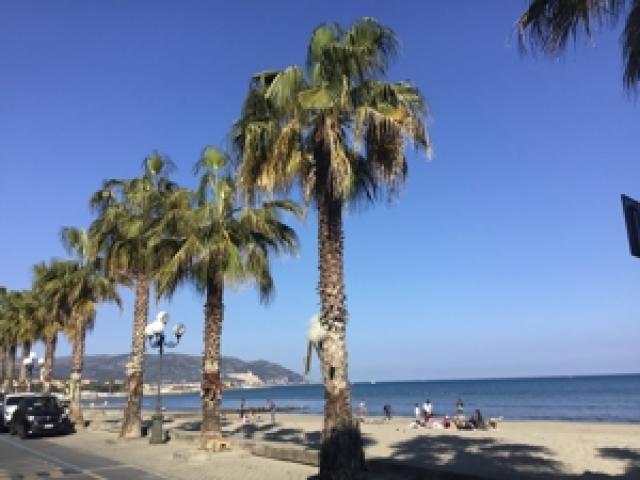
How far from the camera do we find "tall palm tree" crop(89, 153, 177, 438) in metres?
22.4

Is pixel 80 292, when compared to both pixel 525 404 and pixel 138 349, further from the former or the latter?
pixel 525 404

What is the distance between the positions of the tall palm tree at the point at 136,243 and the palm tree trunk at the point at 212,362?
506 centimetres

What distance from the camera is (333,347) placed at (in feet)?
35.9

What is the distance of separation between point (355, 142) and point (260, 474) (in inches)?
276

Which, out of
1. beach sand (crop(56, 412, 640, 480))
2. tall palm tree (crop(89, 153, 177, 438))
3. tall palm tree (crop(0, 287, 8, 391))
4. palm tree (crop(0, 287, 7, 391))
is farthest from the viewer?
palm tree (crop(0, 287, 7, 391))

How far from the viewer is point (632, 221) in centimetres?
543

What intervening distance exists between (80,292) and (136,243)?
8.99 metres

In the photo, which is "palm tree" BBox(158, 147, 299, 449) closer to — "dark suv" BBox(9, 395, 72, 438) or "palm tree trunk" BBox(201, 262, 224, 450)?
"palm tree trunk" BBox(201, 262, 224, 450)

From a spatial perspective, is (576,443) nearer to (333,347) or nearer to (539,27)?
(333,347)

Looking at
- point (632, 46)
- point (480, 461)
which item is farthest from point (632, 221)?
point (480, 461)

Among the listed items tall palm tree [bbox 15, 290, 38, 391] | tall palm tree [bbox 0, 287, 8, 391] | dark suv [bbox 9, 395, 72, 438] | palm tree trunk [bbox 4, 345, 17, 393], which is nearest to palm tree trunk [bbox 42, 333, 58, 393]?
tall palm tree [bbox 15, 290, 38, 391]

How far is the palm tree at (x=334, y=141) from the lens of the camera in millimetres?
11070

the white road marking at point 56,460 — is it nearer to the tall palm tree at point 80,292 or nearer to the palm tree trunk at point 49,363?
the tall palm tree at point 80,292

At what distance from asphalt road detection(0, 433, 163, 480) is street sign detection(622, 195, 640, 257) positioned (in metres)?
11.1
